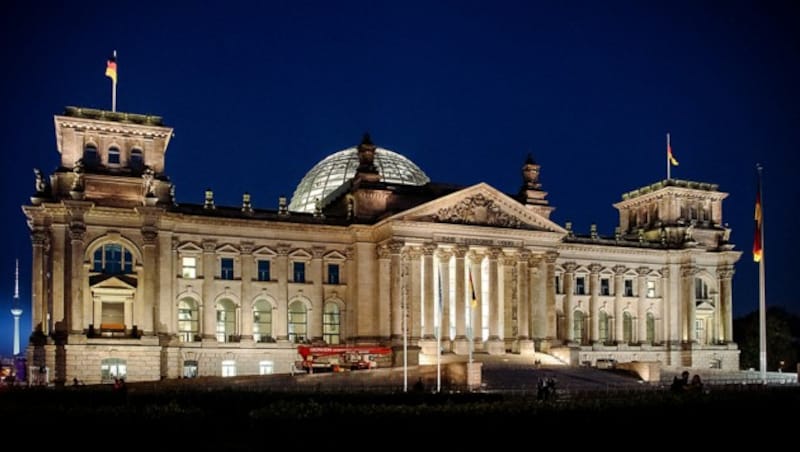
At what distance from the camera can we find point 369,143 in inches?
3452

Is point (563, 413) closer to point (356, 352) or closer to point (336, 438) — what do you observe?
point (336, 438)

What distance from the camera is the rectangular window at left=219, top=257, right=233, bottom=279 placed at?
82.4m

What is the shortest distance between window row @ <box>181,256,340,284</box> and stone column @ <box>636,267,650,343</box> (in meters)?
37.5

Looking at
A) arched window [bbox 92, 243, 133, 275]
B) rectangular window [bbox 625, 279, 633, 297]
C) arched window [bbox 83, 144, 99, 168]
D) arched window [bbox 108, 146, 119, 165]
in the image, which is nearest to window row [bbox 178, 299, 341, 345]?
arched window [bbox 92, 243, 133, 275]

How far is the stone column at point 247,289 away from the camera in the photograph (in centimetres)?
8194

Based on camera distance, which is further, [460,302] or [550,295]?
[550,295]

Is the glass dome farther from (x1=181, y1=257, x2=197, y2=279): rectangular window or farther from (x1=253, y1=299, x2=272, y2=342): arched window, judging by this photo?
(x1=181, y1=257, x2=197, y2=279): rectangular window

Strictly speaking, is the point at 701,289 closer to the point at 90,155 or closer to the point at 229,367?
the point at 229,367

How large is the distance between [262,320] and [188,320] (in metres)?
7.10

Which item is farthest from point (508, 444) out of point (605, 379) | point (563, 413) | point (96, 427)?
point (605, 379)

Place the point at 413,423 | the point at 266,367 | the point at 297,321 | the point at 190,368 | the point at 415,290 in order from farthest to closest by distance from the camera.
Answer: the point at 297,321 < the point at 415,290 < the point at 266,367 < the point at 190,368 < the point at 413,423

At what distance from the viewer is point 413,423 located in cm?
2384

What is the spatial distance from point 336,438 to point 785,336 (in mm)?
100607

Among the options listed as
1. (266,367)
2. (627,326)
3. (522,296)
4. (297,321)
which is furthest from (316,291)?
(627,326)
